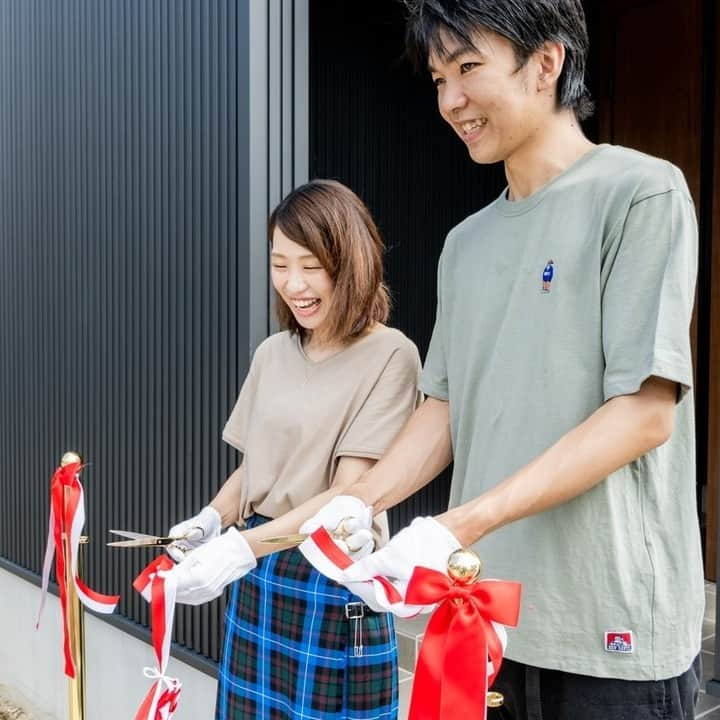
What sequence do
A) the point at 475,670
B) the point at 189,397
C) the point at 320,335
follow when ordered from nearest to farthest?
the point at 475,670, the point at 320,335, the point at 189,397

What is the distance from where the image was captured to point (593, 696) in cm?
115

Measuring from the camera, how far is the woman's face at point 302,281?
189 cm

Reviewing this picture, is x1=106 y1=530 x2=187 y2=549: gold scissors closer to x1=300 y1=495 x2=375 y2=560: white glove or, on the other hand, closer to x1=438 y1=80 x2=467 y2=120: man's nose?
x1=300 y1=495 x2=375 y2=560: white glove

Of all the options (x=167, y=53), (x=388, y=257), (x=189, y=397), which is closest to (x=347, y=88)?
(x=388, y=257)

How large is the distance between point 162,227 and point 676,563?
2224 millimetres

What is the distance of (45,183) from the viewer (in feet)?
12.2

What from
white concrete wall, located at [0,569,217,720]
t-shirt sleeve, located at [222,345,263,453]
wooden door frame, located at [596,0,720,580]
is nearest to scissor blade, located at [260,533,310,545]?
t-shirt sleeve, located at [222,345,263,453]

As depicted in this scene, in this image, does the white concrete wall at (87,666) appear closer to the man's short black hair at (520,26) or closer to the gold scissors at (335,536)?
the gold scissors at (335,536)

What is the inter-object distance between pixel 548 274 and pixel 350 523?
422 millimetres

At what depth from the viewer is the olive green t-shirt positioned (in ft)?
3.61

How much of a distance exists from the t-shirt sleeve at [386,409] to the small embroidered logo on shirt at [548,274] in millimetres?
671

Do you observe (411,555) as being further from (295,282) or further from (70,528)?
(70,528)

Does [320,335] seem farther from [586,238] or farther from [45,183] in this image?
[45,183]

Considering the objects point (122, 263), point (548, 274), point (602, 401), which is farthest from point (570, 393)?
point (122, 263)
